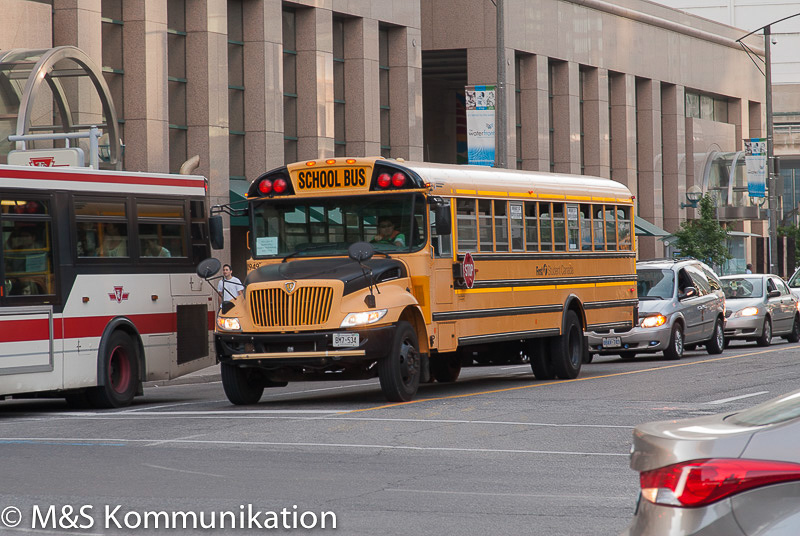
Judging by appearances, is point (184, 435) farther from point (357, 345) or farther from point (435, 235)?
point (435, 235)

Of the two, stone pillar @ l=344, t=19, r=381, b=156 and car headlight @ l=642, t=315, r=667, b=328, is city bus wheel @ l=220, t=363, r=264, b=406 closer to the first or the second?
car headlight @ l=642, t=315, r=667, b=328

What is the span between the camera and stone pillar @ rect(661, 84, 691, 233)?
60.0 meters

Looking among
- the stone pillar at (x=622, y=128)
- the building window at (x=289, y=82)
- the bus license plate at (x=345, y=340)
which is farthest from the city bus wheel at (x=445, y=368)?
the stone pillar at (x=622, y=128)

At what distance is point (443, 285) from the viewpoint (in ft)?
53.3

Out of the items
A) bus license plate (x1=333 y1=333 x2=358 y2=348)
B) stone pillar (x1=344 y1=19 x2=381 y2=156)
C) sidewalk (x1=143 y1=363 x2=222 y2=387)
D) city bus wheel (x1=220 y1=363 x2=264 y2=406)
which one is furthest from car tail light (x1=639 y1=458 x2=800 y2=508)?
stone pillar (x1=344 y1=19 x2=381 y2=156)

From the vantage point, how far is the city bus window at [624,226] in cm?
2134

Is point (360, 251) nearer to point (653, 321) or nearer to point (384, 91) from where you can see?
point (653, 321)

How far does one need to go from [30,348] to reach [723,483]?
12.0 meters

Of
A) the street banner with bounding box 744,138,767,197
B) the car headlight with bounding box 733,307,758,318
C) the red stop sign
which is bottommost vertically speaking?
the car headlight with bounding box 733,307,758,318

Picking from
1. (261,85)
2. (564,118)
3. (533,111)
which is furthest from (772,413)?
(564,118)

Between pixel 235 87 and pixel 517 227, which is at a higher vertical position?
pixel 235 87

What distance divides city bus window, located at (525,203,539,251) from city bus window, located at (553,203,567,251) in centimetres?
57

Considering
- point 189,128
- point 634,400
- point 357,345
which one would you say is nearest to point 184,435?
point 357,345

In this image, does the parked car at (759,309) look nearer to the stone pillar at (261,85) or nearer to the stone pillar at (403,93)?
the stone pillar at (261,85)
